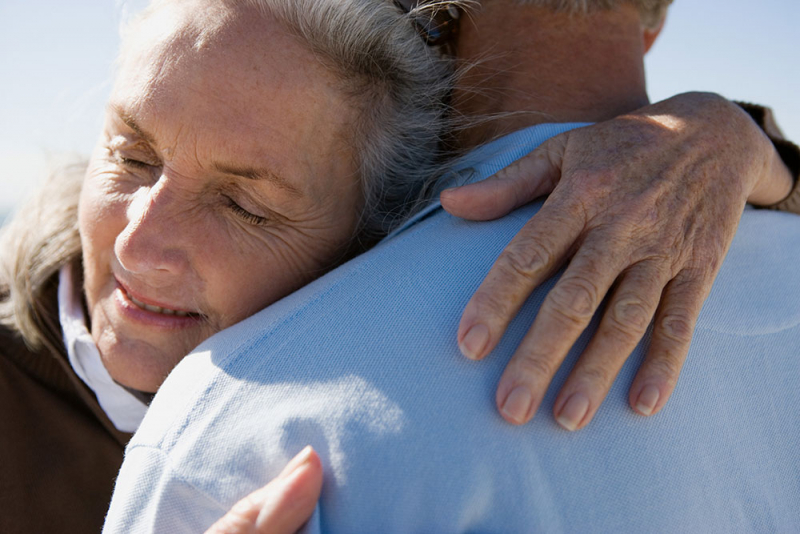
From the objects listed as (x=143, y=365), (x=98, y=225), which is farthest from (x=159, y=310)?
(x=98, y=225)

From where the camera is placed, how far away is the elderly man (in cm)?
94

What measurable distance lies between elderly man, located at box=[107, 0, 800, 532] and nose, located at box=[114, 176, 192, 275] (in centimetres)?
37

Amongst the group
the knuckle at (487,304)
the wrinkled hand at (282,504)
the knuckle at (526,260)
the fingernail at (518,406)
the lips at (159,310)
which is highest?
the knuckle at (526,260)

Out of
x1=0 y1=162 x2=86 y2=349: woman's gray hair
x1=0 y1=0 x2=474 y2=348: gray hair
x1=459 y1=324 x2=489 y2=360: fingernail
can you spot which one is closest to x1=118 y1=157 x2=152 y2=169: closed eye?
x1=0 y1=0 x2=474 y2=348: gray hair

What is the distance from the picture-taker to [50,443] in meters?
1.90

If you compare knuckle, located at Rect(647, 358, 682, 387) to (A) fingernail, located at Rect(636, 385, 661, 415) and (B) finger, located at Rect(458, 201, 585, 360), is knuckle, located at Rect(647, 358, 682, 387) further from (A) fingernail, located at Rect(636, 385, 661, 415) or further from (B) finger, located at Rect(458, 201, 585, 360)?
(B) finger, located at Rect(458, 201, 585, 360)

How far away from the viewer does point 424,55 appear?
1.81m

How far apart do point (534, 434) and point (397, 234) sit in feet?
1.92

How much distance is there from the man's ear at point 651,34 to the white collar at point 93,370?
77.2 inches

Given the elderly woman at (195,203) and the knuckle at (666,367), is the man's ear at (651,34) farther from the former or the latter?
the knuckle at (666,367)

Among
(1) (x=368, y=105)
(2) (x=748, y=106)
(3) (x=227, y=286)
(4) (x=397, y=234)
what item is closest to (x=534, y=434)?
(4) (x=397, y=234)

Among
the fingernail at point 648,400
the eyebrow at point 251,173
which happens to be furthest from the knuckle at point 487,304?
the eyebrow at point 251,173

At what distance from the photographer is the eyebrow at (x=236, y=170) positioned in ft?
4.79

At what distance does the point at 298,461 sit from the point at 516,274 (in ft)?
1.53
